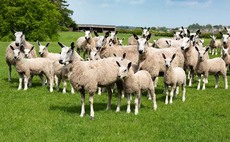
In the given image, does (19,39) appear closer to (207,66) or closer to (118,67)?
(118,67)

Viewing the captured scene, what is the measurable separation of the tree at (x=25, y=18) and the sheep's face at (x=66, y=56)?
52327mm


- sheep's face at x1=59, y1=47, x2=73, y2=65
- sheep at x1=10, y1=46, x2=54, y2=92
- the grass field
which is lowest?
the grass field

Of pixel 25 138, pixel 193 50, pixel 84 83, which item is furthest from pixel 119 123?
pixel 193 50

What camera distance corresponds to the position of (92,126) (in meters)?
10.0

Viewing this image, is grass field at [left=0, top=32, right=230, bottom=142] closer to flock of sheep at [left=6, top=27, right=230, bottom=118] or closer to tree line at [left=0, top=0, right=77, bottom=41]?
flock of sheep at [left=6, top=27, right=230, bottom=118]

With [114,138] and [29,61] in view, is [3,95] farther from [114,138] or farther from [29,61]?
[114,138]

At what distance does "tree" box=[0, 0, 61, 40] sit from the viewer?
207 ft

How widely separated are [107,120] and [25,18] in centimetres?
5564

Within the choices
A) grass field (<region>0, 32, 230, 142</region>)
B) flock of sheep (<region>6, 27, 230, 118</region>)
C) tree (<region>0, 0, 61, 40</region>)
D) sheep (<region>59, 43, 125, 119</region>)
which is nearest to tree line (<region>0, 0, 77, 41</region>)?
tree (<region>0, 0, 61, 40</region>)

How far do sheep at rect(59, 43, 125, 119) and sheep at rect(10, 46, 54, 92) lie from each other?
467 centimetres

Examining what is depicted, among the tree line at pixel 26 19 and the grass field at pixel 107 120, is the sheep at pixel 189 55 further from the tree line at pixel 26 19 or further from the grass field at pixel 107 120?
the tree line at pixel 26 19

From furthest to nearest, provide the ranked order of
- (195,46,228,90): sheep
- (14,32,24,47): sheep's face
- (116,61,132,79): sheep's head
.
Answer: (14,32,24,47): sheep's face < (195,46,228,90): sheep < (116,61,132,79): sheep's head

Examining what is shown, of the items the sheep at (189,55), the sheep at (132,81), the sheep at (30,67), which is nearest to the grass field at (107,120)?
the sheep at (132,81)

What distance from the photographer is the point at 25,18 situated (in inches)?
2483
